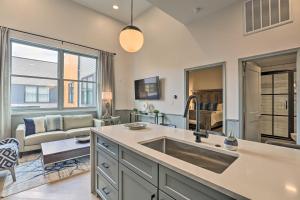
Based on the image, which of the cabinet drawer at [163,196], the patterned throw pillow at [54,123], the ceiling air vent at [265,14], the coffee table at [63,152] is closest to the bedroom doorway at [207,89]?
the ceiling air vent at [265,14]

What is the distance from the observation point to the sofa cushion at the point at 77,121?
444cm

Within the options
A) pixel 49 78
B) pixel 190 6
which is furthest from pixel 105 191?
pixel 49 78

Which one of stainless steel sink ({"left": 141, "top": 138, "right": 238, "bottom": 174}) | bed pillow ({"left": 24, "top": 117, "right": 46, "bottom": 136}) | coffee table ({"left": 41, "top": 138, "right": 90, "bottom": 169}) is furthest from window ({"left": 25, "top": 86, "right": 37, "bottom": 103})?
stainless steel sink ({"left": 141, "top": 138, "right": 238, "bottom": 174})

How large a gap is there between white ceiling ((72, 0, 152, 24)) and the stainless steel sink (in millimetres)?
4813

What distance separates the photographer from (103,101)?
5430 mm

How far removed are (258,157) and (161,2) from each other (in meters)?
3.14

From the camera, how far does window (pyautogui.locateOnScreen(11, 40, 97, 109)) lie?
4.09 metres

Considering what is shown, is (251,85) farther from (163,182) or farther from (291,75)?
(163,182)

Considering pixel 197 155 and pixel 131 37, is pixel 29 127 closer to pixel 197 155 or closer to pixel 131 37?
pixel 131 37

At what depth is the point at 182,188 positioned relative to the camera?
2.85 ft

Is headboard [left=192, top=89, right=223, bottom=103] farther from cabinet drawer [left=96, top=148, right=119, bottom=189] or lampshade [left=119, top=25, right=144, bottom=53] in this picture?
cabinet drawer [left=96, top=148, right=119, bottom=189]

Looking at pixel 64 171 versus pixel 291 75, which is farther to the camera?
pixel 291 75

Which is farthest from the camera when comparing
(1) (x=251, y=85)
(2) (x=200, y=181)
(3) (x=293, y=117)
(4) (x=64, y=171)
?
(3) (x=293, y=117)

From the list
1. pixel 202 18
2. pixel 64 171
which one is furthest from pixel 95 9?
pixel 64 171
